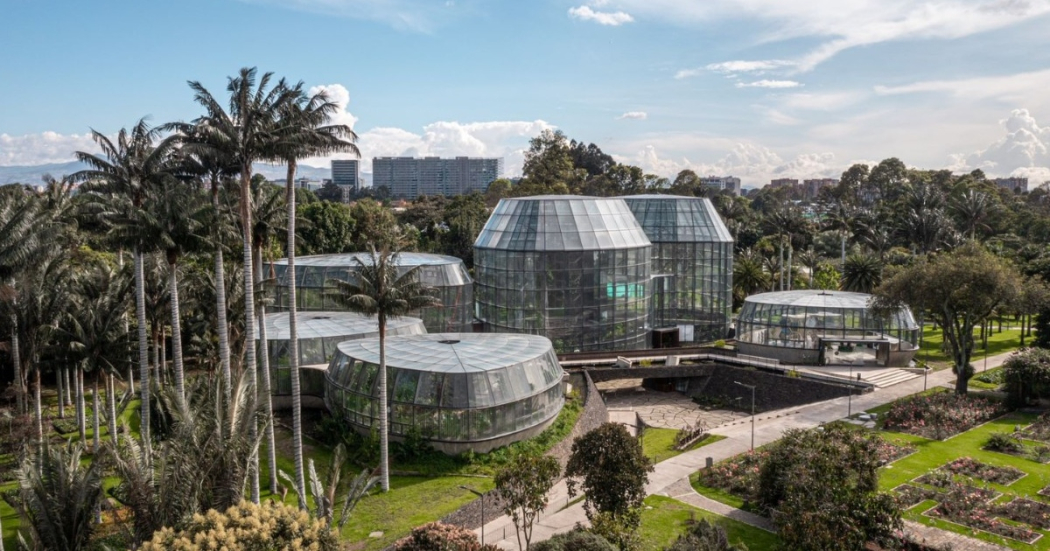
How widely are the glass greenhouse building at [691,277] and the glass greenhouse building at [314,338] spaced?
2620cm

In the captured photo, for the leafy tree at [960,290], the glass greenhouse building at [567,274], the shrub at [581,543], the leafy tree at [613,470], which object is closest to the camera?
the shrub at [581,543]

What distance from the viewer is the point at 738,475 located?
3266 cm

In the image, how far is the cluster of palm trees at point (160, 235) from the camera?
84.3 feet

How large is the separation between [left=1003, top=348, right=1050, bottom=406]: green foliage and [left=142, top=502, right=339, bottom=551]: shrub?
4185 cm

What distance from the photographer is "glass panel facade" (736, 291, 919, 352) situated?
2085 inches

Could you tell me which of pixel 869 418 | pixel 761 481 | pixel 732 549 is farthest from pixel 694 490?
pixel 869 418

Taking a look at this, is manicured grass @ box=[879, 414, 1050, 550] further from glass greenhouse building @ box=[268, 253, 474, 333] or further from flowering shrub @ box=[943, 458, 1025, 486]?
glass greenhouse building @ box=[268, 253, 474, 333]

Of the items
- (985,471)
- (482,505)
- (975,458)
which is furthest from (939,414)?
(482,505)

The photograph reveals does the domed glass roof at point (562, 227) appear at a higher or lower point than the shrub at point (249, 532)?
higher

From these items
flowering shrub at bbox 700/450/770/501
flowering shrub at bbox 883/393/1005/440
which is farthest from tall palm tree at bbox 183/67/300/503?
flowering shrub at bbox 883/393/1005/440

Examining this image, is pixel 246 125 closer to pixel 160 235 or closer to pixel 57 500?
pixel 160 235

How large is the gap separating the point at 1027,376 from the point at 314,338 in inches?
1700

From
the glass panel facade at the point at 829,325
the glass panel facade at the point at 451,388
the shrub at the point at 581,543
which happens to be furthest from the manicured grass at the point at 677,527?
the glass panel facade at the point at 829,325

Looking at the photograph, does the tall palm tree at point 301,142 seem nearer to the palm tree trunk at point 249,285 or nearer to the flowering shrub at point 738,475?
the palm tree trunk at point 249,285
